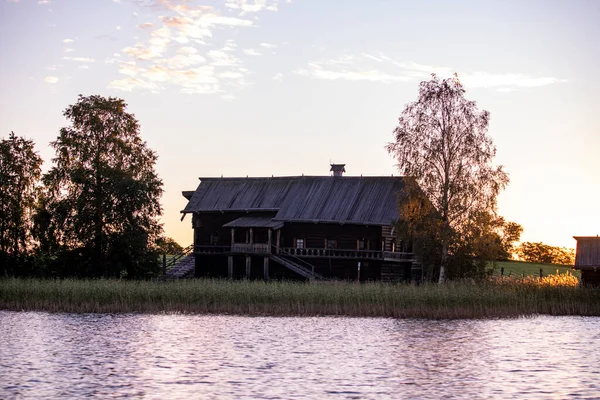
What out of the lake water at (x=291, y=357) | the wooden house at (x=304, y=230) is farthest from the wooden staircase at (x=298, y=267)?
the lake water at (x=291, y=357)

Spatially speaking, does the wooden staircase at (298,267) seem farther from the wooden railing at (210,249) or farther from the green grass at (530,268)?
the green grass at (530,268)

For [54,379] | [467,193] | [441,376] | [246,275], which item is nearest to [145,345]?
[54,379]

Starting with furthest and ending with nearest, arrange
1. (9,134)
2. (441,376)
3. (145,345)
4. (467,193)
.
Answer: (9,134) → (467,193) → (145,345) → (441,376)

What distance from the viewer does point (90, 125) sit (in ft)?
177

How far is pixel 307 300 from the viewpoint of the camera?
37438 millimetres

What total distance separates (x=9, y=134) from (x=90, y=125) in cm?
589

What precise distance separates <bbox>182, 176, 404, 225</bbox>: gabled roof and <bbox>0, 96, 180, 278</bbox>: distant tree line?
7772mm

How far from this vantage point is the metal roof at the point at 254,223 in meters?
56.3

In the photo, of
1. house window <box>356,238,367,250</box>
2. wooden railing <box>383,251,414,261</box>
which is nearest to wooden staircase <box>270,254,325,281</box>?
house window <box>356,238,367,250</box>

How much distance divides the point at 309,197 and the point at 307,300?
2180 centimetres

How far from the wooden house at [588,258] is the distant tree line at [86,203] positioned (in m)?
24.0

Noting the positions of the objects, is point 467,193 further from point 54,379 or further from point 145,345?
point 54,379

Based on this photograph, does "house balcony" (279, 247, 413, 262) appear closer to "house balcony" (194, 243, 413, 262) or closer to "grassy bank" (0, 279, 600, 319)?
"house balcony" (194, 243, 413, 262)

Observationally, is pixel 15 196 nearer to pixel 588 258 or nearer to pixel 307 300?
pixel 307 300
